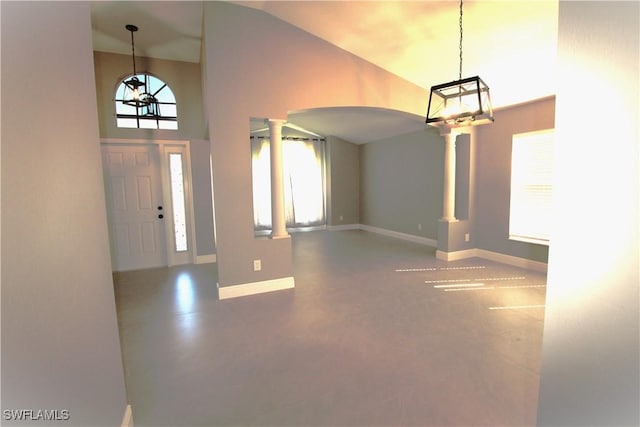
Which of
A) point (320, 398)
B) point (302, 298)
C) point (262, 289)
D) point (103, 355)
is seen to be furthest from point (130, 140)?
point (320, 398)

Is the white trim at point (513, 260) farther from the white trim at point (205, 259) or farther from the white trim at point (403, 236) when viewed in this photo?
the white trim at point (205, 259)

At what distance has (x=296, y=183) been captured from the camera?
7922mm

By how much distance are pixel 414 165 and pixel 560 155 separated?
5.89 metres

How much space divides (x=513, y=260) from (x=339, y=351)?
3610 mm

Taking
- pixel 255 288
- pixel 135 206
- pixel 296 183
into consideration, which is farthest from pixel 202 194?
pixel 296 183

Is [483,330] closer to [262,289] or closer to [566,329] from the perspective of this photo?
[566,329]

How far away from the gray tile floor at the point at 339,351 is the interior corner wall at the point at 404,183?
91.0 inches

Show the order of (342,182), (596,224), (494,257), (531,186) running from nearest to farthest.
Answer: (596,224) → (531,186) → (494,257) → (342,182)

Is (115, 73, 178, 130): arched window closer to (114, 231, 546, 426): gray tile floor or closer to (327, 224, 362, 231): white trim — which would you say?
(114, 231, 546, 426): gray tile floor

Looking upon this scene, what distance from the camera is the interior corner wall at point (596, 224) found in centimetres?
68
